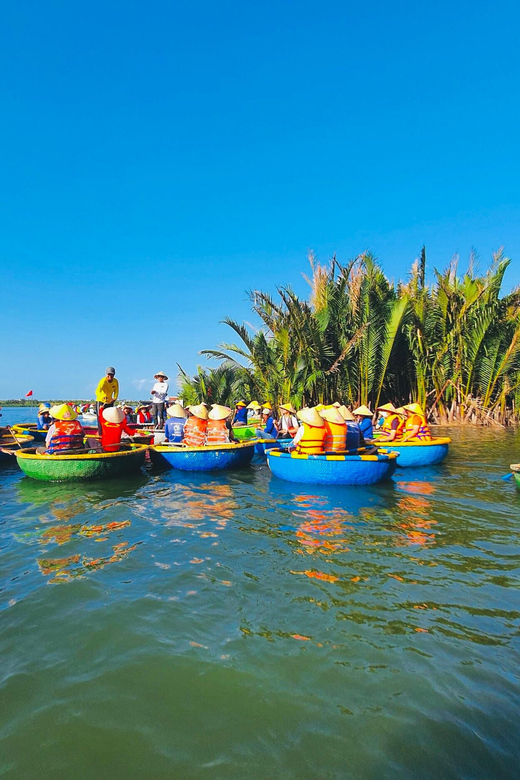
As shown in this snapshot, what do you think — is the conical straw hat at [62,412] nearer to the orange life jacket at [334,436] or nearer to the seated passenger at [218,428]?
the seated passenger at [218,428]

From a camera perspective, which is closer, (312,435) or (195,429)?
(312,435)

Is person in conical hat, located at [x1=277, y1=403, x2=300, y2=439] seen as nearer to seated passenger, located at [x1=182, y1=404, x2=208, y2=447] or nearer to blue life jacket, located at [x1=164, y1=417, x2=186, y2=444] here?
seated passenger, located at [x1=182, y1=404, x2=208, y2=447]

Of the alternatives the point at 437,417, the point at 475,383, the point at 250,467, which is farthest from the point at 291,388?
the point at 475,383

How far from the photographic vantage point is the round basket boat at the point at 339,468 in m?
9.55

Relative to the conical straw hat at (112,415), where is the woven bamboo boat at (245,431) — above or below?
below

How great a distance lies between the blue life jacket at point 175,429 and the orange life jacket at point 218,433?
140cm

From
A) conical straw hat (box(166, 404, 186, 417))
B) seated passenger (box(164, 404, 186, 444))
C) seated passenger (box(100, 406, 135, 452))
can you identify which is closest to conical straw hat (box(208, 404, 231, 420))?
seated passenger (box(164, 404, 186, 444))

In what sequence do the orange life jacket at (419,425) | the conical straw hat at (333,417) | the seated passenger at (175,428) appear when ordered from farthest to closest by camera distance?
the seated passenger at (175,428) < the orange life jacket at (419,425) < the conical straw hat at (333,417)

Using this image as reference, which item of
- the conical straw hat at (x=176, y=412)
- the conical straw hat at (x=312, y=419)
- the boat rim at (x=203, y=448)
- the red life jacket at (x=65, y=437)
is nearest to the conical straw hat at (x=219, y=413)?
the boat rim at (x=203, y=448)

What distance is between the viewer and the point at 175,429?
13477mm

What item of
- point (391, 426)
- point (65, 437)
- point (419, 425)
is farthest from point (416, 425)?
point (65, 437)

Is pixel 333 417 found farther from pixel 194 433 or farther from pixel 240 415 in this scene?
pixel 240 415

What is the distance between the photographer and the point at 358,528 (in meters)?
6.87

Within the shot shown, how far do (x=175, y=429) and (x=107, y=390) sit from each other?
8.34 feet
